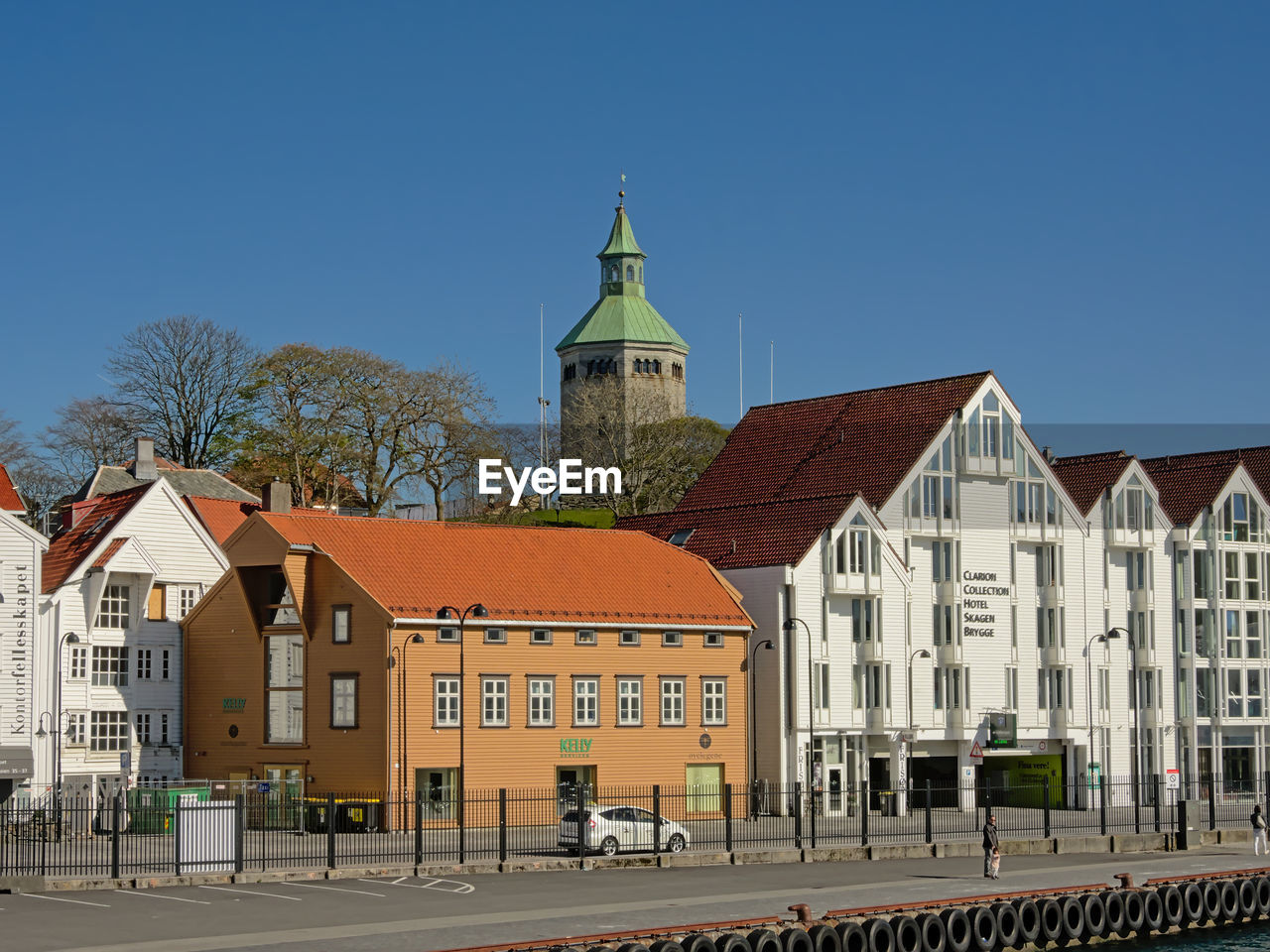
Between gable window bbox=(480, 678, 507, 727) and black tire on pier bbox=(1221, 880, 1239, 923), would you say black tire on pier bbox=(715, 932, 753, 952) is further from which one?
gable window bbox=(480, 678, 507, 727)

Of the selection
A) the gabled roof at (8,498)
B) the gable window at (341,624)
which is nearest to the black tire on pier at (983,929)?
the gable window at (341,624)

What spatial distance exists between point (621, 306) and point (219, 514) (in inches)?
4715

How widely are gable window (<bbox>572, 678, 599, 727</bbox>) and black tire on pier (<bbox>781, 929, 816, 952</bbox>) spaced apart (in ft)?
95.2

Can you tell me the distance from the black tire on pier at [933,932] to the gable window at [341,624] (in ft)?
93.8

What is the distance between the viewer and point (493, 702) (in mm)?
63125

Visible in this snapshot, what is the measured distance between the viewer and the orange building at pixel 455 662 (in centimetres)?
6175

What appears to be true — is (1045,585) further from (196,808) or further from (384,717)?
(196,808)

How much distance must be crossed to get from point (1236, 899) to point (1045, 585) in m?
32.3

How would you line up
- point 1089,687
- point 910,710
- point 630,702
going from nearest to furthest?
point 630,702 < point 910,710 < point 1089,687

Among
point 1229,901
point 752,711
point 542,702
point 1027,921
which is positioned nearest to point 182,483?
point 542,702

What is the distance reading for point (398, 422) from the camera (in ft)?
335

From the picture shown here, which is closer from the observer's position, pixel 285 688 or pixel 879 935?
pixel 879 935

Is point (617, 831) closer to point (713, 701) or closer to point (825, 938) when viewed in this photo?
point (825, 938)

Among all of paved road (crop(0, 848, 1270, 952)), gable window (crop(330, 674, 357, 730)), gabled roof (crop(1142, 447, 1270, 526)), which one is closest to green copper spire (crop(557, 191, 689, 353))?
gabled roof (crop(1142, 447, 1270, 526))
